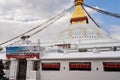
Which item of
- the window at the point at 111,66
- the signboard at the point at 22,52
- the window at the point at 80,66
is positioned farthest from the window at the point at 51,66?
the window at the point at 111,66

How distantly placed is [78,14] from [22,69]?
20.5m

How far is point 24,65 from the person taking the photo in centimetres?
2583

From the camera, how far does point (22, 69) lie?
25844mm

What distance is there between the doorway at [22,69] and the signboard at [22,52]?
996 mm

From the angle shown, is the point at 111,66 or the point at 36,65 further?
the point at 36,65

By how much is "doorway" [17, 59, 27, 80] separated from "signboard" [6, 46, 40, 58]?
1.00 meters

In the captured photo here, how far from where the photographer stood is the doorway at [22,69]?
25.6m

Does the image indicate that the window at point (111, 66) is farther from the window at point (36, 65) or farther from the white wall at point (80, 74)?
the window at point (36, 65)

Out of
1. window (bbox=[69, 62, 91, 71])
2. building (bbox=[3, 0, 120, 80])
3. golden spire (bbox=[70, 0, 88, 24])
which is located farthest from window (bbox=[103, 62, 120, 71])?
golden spire (bbox=[70, 0, 88, 24])

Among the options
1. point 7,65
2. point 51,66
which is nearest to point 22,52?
point 7,65

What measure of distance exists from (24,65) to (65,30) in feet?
44.0

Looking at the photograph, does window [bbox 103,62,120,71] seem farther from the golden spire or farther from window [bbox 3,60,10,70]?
the golden spire

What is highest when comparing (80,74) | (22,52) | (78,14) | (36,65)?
(78,14)

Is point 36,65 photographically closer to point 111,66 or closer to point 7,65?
point 7,65
